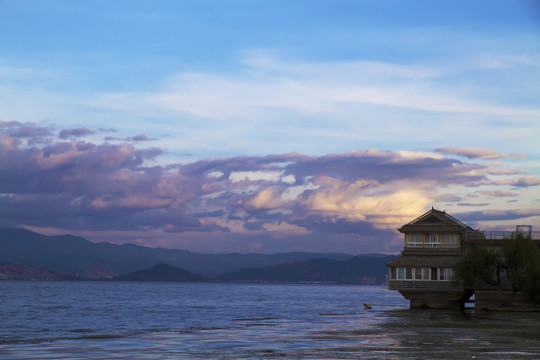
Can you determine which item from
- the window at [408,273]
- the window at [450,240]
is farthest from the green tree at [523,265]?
the window at [408,273]

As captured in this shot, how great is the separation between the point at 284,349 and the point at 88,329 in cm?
3284

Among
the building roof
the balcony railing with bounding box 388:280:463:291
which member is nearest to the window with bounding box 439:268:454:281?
the balcony railing with bounding box 388:280:463:291

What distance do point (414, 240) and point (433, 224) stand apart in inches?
130

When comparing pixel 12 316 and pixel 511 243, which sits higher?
pixel 511 243

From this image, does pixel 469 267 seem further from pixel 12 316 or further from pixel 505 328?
pixel 12 316

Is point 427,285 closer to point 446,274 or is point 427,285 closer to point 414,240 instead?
point 446,274

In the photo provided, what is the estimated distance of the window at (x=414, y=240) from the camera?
93.0m

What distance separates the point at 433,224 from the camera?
92.4m

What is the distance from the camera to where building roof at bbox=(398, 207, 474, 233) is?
301 ft

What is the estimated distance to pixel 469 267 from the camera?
85.2 m

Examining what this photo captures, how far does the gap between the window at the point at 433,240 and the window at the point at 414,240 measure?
82cm

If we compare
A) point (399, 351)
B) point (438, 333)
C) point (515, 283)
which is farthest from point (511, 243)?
point (399, 351)

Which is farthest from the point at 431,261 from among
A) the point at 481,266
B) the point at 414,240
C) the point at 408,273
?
the point at 481,266

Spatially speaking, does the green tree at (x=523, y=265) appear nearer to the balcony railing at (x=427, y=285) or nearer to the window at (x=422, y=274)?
the balcony railing at (x=427, y=285)
